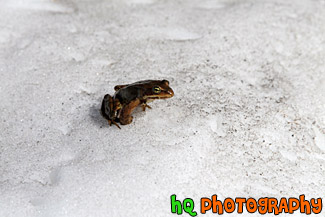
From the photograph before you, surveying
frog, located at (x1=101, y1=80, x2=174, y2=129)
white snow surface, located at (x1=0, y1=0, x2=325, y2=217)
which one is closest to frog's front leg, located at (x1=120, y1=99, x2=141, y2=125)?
frog, located at (x1=101, y1=80, x2=174, y2=129)

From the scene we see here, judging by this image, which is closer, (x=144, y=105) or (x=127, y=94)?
(x=127, y=94)

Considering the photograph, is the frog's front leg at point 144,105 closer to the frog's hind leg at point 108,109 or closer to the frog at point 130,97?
the frog at point 130,97

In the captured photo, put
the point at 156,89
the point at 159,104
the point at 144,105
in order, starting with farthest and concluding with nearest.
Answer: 1. the point at 159,104
2. the point at 144,105
3. the point at 156,89

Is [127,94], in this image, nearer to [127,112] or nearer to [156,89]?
[127,112]

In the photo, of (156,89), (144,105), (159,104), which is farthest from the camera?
(159,104)

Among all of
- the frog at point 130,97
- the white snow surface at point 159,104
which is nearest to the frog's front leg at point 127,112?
the frog at point 130,97

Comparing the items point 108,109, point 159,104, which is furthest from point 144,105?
point 108,109

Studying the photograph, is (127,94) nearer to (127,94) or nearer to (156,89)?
(127,94)

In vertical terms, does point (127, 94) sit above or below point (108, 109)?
above
